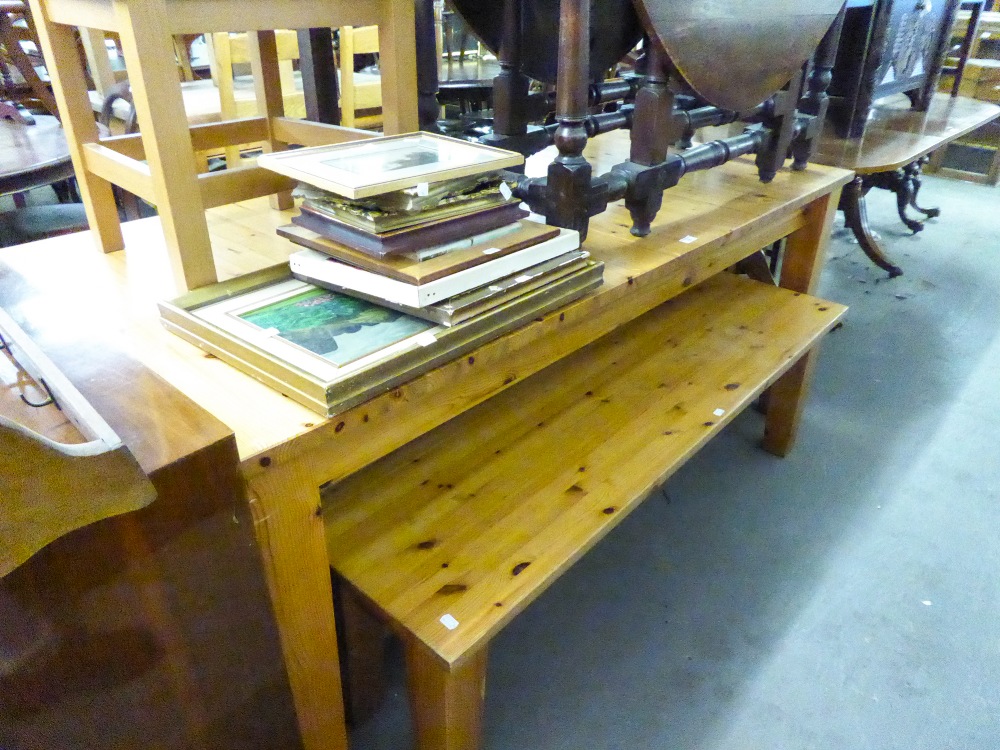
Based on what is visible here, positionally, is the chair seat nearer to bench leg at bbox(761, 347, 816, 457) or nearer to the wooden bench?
the wooden bench

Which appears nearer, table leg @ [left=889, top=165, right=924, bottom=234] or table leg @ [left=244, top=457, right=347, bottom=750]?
table leg @ [left=244, top=457, right=347, bottom=750]

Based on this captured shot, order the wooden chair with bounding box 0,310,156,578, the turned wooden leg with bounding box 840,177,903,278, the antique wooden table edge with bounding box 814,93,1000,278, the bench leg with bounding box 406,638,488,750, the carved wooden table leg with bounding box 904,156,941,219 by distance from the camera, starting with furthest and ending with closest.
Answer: the carved wooden table leg with bounding box 904,156,941,219 → the turned wooden leg with bounding box 840,177,903,278 → the antique wooden table edge with bounding box 814,93,1000,278 → the bench leg with bounding box 406,638,488,750 → the wooden chair with bounding box 0,310,156,578

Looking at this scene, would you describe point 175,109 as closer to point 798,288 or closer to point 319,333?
point 319,333

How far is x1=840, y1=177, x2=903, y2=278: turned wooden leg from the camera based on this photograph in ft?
8.71

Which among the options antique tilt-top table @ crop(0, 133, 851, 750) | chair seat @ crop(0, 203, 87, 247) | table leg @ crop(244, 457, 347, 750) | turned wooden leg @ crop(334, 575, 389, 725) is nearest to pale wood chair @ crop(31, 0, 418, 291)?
antique tilt-top table @ crop(0, 133, 851, 750)

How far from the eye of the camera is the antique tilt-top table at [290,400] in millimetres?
723

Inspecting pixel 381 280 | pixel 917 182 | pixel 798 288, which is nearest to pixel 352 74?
pixel 798 288

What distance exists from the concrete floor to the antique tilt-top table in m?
0.40

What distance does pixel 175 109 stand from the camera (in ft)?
2.63

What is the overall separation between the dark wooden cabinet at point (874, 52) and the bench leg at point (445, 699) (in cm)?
233

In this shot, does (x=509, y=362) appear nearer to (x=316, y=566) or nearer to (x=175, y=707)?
(x=316, y=566)

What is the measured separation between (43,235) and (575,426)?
56.4 inches

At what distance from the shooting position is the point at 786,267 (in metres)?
1.82

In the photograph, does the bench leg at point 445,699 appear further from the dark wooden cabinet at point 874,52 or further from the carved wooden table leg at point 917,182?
the carved wooden table leg at point 917,182
